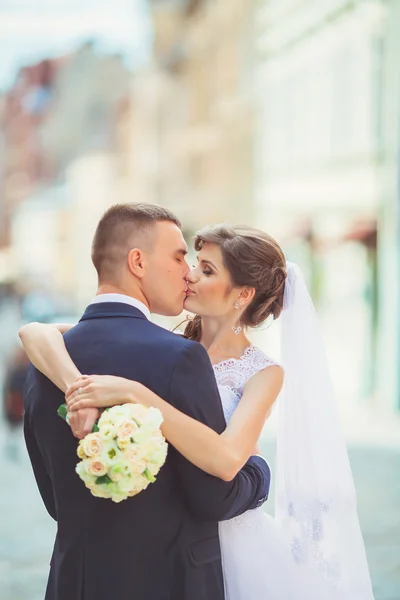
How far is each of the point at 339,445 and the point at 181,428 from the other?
1.11 meters

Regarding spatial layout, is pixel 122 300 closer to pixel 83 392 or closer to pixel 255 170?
pixel 83 392

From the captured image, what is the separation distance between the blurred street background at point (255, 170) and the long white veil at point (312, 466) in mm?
2692

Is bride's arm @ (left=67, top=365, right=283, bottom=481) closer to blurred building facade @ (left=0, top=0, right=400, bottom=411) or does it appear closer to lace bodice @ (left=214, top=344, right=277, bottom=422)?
lace bodice @ (left=214, top=344, right=277, bottom=422)

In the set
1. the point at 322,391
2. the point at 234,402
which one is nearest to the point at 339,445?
the point at 322,391

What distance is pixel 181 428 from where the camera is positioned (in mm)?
2213

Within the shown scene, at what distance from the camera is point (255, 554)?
291cm

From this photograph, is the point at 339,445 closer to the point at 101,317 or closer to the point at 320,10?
the point at 101,317

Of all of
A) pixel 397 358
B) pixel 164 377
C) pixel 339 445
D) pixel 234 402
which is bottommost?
pixel 397 358

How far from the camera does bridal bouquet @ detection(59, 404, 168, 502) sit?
210 cm

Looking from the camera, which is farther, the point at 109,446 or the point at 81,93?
the point at 81,93

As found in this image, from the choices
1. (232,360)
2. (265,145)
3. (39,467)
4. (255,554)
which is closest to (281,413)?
(232,360)

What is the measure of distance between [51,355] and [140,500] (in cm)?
43

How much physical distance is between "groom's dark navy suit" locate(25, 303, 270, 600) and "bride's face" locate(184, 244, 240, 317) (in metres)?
0.57

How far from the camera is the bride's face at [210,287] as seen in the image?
116 inches
